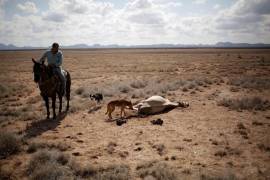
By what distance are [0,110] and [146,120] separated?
7.25m

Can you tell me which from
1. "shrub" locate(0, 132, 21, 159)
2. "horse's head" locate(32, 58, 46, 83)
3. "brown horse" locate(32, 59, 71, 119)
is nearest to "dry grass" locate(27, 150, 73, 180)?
"shrub" locate(0, 132, 21, 159)

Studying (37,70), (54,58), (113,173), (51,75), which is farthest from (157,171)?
(54,58)

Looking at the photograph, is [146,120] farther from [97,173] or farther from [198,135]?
[97,173]

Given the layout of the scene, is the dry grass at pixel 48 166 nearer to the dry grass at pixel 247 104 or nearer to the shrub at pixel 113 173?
the shrub at pixel 113 173

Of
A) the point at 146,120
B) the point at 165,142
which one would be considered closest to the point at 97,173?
the point at 165,142

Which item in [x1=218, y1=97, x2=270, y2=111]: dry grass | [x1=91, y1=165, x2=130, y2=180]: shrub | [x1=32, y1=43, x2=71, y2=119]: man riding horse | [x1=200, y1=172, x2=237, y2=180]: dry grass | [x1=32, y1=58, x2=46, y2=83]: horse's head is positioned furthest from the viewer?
[x1=218, y1=97, x2=270, y2=111]: dry grass

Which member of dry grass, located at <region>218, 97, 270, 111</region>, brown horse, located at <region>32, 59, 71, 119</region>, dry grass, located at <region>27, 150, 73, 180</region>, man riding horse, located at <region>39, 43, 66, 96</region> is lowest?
dry grass, located at <region>27, 150, 73, 180</region>

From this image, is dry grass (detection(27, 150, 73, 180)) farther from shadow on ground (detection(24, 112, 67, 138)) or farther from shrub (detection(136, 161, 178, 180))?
shadow on ground (detection(24, 112, 67, 138))

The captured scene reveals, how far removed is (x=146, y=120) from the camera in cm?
1069

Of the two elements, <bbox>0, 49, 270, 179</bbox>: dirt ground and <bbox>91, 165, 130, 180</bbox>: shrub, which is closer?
<bbox>91, 165, 130, 180</bbox>: shrub

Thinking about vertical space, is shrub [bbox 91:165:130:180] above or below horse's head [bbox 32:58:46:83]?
below

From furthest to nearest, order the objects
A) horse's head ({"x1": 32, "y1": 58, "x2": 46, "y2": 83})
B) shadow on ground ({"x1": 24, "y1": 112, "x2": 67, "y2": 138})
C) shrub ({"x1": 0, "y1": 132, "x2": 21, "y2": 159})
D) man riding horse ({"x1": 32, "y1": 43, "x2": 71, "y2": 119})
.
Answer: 1. man riding horse ({"x1": 32, "y1": 43, "x2": 71, "y2": 119})
2. horse's head ({"x1": 32, "y1": 58, "x2": 46, "y2": 83})
3. shadow on ground ({"x1": 24, "y1": 112, "x2": 67, "y2": 138})
4. shrub ({"x1": 0, "y1": 132, "x2": 21, "y2": 159})

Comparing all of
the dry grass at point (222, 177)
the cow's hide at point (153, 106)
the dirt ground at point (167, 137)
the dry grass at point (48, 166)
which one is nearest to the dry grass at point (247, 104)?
the dirt ground at point (167, 137)

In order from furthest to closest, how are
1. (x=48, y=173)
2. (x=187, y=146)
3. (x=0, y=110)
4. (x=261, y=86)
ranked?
(x=261, y=86), (x=0, y=110), (x=187, y=146), (x=48, y=173)
